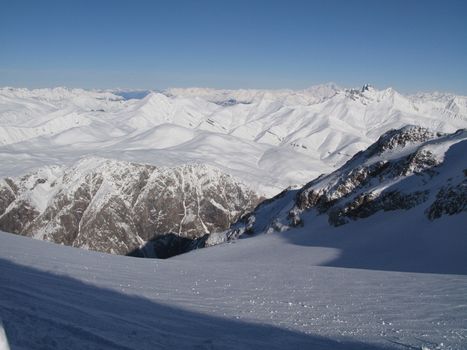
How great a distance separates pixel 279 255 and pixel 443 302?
27.7 m

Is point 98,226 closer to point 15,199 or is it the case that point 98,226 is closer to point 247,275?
point 15,199

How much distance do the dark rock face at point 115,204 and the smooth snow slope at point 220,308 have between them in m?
140

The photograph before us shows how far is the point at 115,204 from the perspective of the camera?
6304 inches

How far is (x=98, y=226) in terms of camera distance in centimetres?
15562

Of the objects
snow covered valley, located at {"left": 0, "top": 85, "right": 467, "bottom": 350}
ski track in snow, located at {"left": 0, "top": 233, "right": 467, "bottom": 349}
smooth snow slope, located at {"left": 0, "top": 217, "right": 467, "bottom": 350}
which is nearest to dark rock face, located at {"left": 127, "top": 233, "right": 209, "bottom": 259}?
snow covered valley, located at {"left": 0, "top": 85, "right": 467, "bottom": 350}

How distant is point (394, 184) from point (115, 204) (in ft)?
429

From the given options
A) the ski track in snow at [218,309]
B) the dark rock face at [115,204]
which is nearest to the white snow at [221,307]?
the ski track in snow at [218,309]

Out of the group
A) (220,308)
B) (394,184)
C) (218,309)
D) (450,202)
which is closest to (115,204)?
(394,184)

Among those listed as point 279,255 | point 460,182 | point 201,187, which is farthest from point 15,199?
point 460,182

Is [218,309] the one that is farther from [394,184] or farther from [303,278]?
[394,184]

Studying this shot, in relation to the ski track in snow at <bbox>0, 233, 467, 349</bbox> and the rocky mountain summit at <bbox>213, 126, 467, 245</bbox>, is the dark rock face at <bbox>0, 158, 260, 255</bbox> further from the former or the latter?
the ski track in snow at <bbox>0, 233, 467, 349</bbox>

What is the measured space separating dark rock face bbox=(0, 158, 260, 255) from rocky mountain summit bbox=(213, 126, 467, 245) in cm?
10456

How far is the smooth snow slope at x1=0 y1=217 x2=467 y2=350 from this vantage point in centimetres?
899

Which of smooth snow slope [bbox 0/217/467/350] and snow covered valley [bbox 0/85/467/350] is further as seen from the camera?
snow covered valley [bbox 0/85/467/350]
